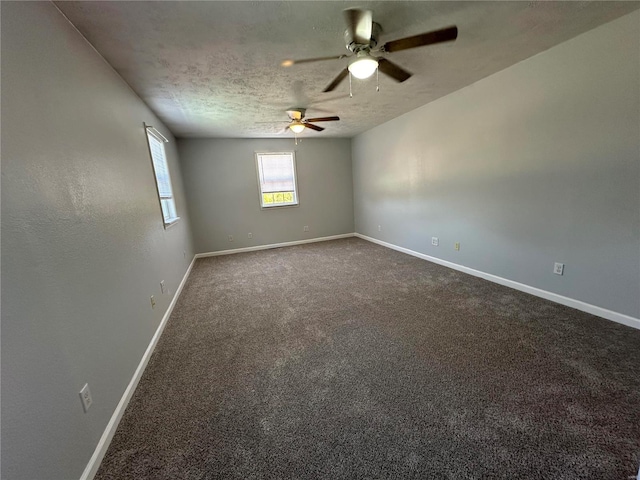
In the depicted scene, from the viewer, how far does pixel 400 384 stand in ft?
5.48

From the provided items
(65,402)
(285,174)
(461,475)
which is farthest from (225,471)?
(285,174)

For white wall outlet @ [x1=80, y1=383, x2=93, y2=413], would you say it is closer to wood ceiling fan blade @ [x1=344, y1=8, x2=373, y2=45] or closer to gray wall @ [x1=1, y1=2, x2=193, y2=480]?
gray wall @ [x1=1, y1=2, x2=193, y2=480]

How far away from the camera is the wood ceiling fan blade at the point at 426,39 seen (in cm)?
155

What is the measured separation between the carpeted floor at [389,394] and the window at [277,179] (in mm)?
3212

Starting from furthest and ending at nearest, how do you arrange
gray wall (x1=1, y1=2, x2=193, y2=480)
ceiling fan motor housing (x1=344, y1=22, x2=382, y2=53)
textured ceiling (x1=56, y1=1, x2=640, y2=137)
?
ceiling fan motor housing (x1=344, y1=22, x2=382, y2=53)
textured ceiling (x1=56, y1=1, x2=640, y2=137)
gray wall (x1=1, y1=2, x2=193, y2=480)

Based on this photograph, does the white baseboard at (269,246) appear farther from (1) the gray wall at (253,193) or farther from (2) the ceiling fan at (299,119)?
(2) the ceiling fan at (299,119)

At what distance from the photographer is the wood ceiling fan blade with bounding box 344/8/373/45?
1.48 metres

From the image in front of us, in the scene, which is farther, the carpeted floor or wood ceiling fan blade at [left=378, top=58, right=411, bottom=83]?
wood ceiling fan blade at [left=378, top=58, right=411, bottom=83]

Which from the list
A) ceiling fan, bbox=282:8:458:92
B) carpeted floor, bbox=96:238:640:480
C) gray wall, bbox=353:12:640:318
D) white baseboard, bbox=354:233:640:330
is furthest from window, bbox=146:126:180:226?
white baseboard, bbox=354:233:640:330

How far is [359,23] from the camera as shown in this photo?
157 centimetres

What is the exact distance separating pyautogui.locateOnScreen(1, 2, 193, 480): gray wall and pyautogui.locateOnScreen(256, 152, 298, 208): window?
3.46 m

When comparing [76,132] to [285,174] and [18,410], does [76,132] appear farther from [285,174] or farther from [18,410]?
[285,174]

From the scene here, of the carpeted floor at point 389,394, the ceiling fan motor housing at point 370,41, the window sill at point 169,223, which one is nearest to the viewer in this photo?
the carpeted floor at point 389,394

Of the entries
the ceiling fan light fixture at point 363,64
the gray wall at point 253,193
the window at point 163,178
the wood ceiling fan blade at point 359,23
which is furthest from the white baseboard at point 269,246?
the wood ceiling fan blade at point 359,23
